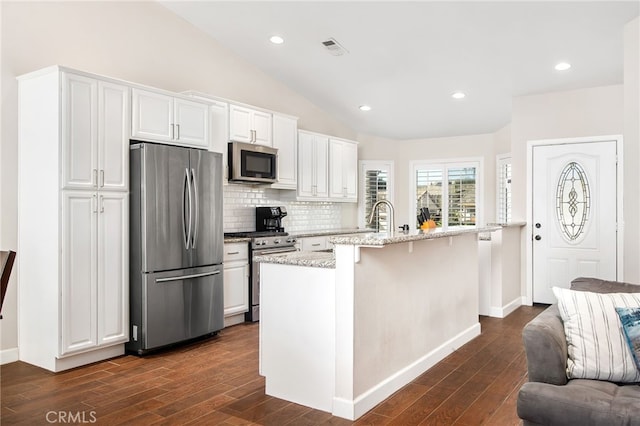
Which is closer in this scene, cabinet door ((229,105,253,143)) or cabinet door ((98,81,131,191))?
cabinet door ((98,81,131,191))

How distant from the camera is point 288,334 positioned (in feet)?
9.87

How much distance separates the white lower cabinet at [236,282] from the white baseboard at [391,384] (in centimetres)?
220

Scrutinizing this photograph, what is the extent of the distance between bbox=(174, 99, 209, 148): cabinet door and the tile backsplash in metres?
1.12

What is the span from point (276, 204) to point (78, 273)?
3.10 meters

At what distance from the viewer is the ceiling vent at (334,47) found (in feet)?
16.6

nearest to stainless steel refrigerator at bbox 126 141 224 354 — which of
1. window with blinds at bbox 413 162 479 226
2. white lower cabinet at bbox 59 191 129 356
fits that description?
white lower cabinet at bbox 59 191 129 356

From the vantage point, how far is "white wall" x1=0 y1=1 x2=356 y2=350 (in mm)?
3752

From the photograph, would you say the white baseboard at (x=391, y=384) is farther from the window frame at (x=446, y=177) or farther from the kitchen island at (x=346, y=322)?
the window frame at (x=446, y=177)

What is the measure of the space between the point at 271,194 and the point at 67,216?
10.0 ft

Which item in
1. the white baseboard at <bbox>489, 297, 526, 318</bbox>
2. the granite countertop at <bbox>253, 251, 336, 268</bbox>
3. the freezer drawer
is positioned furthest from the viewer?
the white baseboard at <bbox>489, 297, 526, 318</bbox>

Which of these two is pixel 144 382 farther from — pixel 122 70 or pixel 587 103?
pixel 587 103

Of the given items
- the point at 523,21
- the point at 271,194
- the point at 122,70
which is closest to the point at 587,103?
the point at 523,21

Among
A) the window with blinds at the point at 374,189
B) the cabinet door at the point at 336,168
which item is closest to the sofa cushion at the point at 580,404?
the cabinet door at the point at 336,168

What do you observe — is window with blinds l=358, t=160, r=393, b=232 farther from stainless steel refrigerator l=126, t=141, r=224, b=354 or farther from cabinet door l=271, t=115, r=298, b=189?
stainless steel refrigerator l=126, t=141, r=224, b=354
